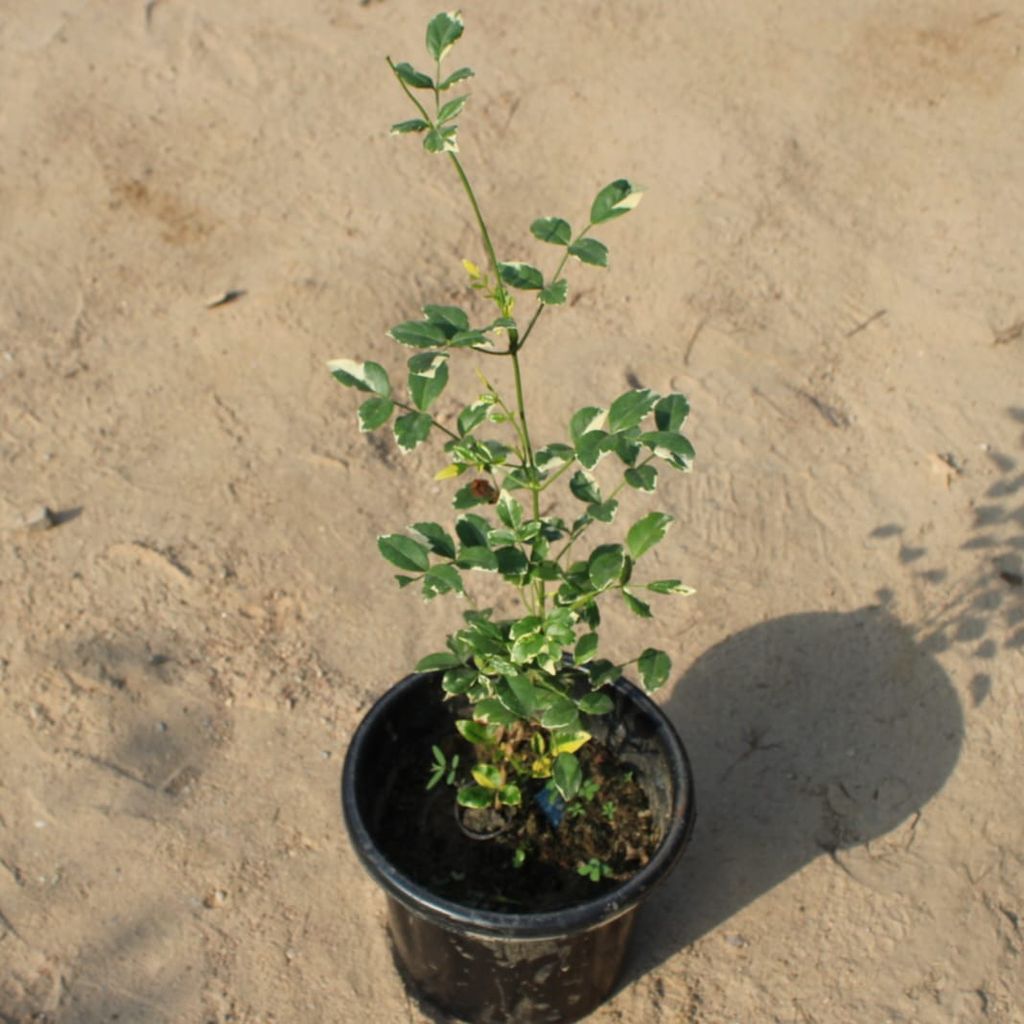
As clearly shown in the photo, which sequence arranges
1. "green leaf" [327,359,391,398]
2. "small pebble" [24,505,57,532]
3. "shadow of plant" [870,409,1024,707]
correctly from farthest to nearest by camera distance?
"small pebble" [24,505,57,532]
"shadow of plant" [870,409,1024,707]
"green leaf" [327,359,391,398]

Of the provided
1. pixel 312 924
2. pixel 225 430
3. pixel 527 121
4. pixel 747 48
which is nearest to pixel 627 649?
pixel 312 924

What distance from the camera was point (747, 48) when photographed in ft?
16.0

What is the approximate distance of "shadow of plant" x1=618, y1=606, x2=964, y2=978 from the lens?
295 centimetres

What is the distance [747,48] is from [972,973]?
332 centimetres

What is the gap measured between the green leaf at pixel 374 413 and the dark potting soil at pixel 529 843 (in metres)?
0.87

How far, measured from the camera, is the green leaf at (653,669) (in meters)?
2.25

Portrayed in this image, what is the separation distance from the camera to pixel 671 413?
219 centimetres

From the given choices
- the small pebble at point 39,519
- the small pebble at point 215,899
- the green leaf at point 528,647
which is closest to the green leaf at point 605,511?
the green leaf at point 528,647

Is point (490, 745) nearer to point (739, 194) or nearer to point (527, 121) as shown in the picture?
point (739, 194)

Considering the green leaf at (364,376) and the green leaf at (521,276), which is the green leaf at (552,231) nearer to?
the green leaf at (521,276)

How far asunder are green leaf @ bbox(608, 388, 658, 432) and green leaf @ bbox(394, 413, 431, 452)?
0.29 m

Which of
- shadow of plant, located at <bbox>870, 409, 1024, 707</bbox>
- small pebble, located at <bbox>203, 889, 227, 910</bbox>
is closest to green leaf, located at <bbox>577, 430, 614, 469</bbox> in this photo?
small pebble, located at <bbox>203, 889, 227, 910</bbox>

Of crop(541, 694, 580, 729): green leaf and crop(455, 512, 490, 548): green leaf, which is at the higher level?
crop(455, 512, 490, 548): green leaf

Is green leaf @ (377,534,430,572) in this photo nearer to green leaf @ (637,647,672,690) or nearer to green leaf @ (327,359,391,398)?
green leaf @ (327,359,391,398)
